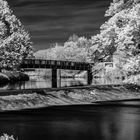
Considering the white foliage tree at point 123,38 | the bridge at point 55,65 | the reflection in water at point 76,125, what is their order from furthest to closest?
the bridge at point 55,65, the white foliage tree at point 123,38, the reflection in water at point 76,125

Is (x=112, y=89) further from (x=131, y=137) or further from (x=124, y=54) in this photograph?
(x=131, y=137)

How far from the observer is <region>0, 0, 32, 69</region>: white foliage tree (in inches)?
2574

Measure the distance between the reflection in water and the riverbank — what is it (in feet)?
13.2

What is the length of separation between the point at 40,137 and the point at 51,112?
1522cm

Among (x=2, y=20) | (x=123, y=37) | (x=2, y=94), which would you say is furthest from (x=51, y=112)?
(x=2, y=20)

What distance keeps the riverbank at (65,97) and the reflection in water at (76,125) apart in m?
4.01

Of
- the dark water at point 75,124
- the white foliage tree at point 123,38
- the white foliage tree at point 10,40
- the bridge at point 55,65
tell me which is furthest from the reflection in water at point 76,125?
the bridge at point 55,65

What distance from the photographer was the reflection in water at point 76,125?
86.5ft

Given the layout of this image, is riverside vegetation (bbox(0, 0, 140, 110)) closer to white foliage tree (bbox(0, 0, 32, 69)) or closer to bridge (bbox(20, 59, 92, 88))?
white foliage tree (bbox(0, 0, 32, 69))

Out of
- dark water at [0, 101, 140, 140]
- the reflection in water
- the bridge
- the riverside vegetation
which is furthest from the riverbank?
the bridge

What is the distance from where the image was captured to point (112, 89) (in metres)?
58.8

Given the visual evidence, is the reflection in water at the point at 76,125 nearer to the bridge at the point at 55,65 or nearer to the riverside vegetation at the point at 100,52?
the riverside vegetation at the point at 100,52

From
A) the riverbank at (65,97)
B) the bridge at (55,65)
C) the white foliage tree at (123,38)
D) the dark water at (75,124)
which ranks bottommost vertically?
the dark water at (75,124)

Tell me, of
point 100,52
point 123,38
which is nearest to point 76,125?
point 100,52
